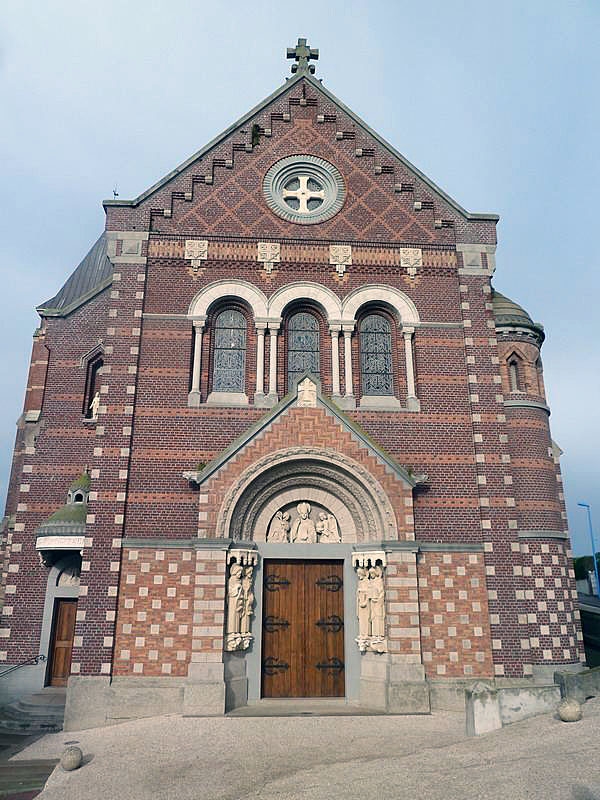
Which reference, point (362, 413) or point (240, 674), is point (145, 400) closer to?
point (362, 413)

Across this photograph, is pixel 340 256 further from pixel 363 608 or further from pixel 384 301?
pixel 363 608

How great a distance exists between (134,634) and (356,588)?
486 cm

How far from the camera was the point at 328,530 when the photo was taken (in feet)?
48.1

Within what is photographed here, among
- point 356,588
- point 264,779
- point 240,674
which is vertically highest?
point 356,588

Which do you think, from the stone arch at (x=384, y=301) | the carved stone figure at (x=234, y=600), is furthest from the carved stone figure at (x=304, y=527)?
the stone arch at (x=384, y=301)

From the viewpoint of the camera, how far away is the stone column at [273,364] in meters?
15.3

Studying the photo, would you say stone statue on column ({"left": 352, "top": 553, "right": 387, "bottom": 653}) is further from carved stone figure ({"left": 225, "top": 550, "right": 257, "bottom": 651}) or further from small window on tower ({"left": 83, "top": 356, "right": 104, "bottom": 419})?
small window on tower ({"left": 83, "top": 356, "right": 104, "bottom": 419})

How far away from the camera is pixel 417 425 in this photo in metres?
15.3

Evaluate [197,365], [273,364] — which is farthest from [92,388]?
[273,364]

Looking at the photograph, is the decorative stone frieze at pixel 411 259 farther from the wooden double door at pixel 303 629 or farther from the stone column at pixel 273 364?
the wooden double door at pixel 303 629

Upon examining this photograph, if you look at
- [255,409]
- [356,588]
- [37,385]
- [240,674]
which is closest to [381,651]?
[356,588]

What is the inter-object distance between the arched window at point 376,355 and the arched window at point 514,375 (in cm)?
313

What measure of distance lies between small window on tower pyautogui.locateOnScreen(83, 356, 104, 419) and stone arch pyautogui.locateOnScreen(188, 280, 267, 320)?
155 inches

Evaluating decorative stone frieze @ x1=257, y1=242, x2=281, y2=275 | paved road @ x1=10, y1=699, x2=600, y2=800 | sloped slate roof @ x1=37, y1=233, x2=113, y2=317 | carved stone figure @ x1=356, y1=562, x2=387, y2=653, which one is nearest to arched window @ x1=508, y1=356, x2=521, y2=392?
carved stone figure @ x1=356, y1=562, x2=387, y2=653
